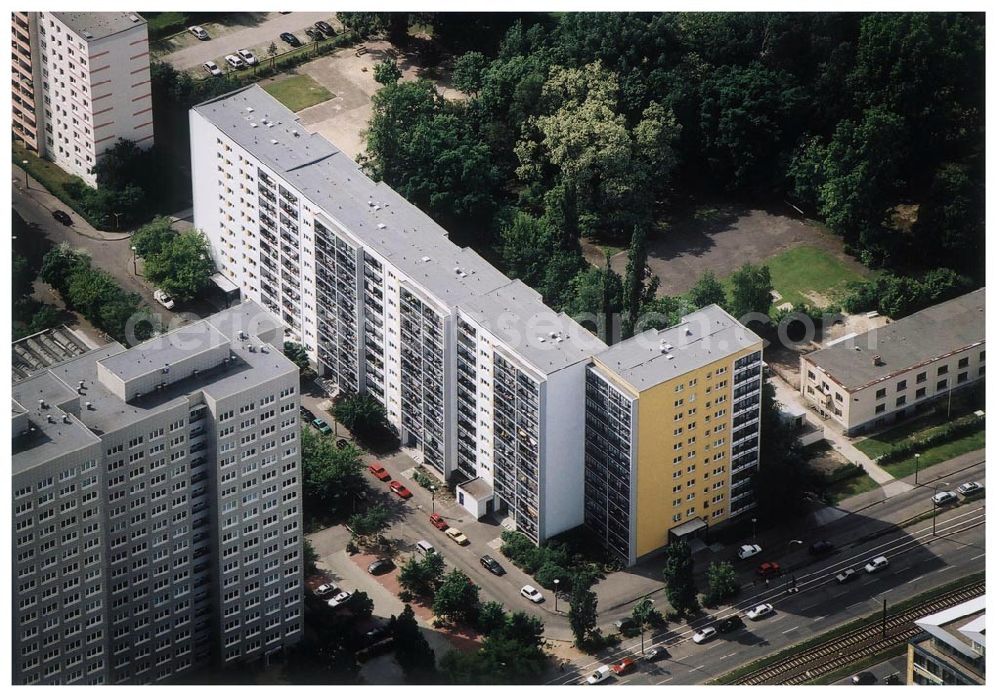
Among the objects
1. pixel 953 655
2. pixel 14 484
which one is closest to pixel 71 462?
pixel 14 484

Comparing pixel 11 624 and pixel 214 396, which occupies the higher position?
pixel 214 396

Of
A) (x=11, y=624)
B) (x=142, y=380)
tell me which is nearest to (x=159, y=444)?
(x=142, y=380)

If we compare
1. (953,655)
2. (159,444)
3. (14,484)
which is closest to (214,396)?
(159,444)

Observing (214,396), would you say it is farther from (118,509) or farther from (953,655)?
(953,655)

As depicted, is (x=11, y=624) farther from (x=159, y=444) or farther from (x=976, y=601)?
(x=976, y=601)

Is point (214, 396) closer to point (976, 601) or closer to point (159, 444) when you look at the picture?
point (159, 444)

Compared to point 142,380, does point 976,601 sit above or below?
below
